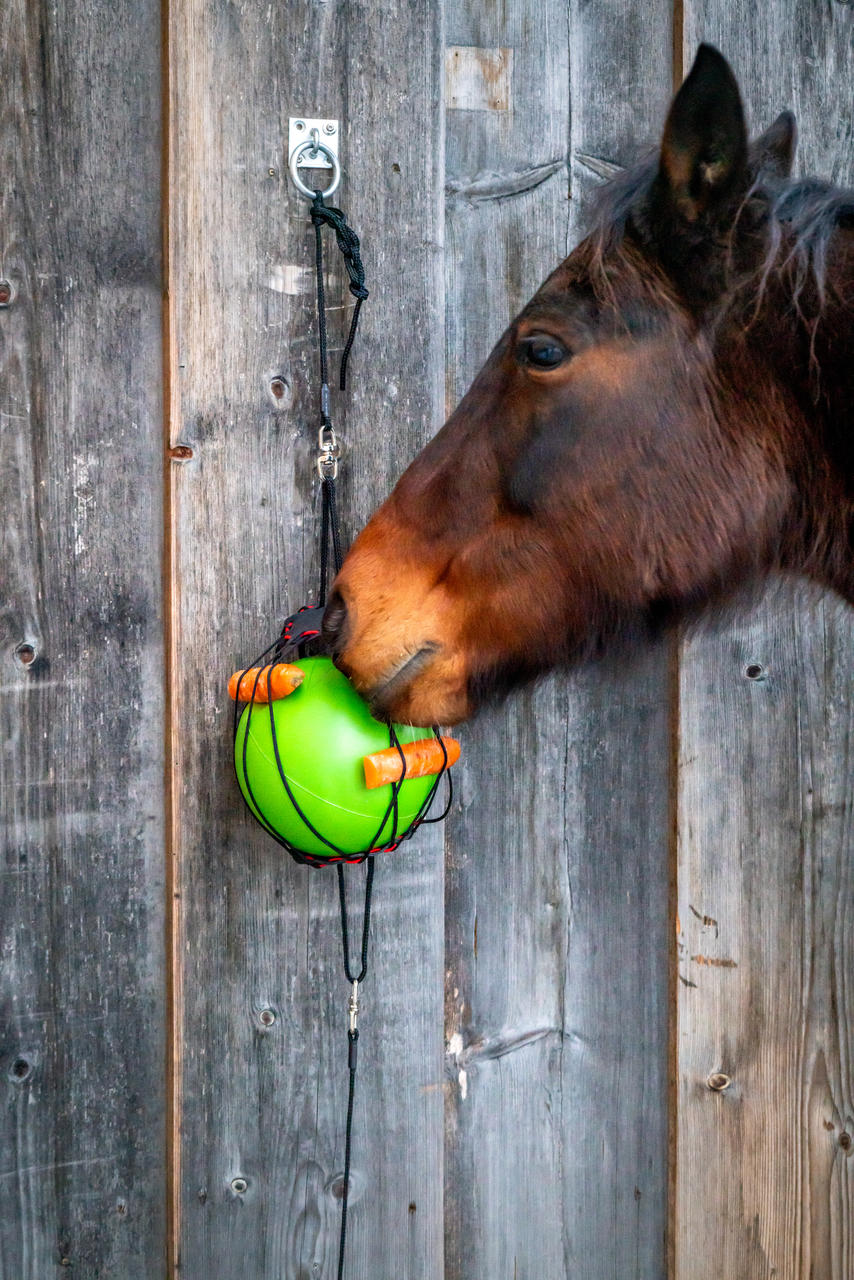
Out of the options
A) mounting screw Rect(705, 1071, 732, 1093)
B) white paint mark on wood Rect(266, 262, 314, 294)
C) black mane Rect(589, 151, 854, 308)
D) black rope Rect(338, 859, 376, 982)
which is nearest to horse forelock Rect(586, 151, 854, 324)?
black mane Rect(589, 151, 854, 308)

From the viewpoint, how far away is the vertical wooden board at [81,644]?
156 centimetres

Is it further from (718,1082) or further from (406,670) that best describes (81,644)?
(718,1082)

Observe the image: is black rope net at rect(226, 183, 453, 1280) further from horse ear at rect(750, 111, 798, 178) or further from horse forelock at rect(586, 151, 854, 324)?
horse ear at rect(750, 111, 798, 178)

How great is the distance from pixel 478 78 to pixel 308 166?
37 centimetres

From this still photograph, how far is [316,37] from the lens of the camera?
62.6 inches

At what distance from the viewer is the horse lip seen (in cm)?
121

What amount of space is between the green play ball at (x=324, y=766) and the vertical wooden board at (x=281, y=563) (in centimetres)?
32

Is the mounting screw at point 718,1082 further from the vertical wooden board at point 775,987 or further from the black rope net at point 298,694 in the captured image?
the black rope net at point 298,694

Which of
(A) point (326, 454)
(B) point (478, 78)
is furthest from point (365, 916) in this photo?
(B) point (478, 78)

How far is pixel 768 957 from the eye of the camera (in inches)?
71.2

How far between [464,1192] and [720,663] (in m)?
1.13

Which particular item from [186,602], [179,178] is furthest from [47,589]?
[179,178]

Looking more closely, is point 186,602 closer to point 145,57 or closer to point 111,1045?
point 111,1045

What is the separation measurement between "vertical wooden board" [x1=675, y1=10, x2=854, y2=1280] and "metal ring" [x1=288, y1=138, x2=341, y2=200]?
3.24 ft
